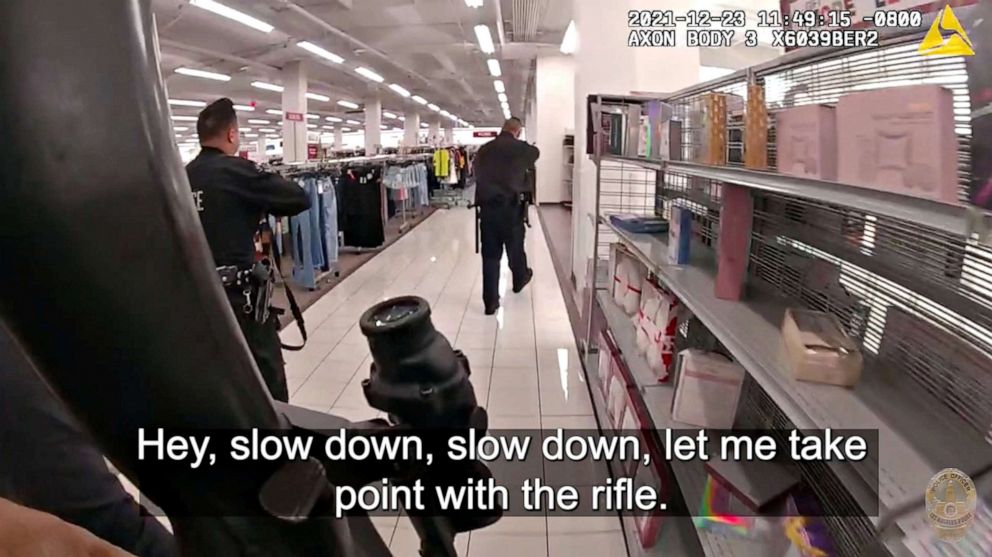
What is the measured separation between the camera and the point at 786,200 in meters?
2.32

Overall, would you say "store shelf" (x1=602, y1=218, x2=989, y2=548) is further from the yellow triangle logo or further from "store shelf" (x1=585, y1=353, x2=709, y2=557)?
"store shelf" (x1=585, y1=353, x2=709, y2=557)

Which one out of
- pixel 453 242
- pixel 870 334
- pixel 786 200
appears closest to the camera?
pixel 870 334

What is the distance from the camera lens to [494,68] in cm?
1619

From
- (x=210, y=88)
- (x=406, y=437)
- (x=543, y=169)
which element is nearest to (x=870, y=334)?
(x=406, y=437)

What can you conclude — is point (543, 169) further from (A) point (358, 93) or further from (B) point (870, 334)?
(B) point (870, 334)

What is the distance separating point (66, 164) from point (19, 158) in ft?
0.10

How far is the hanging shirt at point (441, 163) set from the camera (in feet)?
51.7

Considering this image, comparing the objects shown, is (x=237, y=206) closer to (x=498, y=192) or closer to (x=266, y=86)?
(x=498, y=192)

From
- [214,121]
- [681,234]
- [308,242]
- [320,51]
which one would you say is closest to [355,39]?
[320,51]

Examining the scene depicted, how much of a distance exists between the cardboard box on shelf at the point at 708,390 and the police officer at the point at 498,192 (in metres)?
3.81

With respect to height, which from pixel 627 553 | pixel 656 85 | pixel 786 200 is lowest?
pixel 627 553

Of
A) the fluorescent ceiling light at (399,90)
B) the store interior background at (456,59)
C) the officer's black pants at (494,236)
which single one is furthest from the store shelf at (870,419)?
the fluorescent ceiling light at (399,90)

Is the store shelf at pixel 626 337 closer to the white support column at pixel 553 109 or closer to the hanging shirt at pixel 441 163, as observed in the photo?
the white support column at pixel 553 109

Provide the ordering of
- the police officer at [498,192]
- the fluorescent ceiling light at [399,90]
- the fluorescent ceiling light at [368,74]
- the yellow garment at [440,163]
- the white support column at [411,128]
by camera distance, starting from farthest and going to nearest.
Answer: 1. the white support column at [411,128]
2. the fluorescent ceiling light at [399,90]
3. the yellow garment at [440,163]
4. the fluorescent ceiling light at [368,74]
5. the police officer at [498,192]
